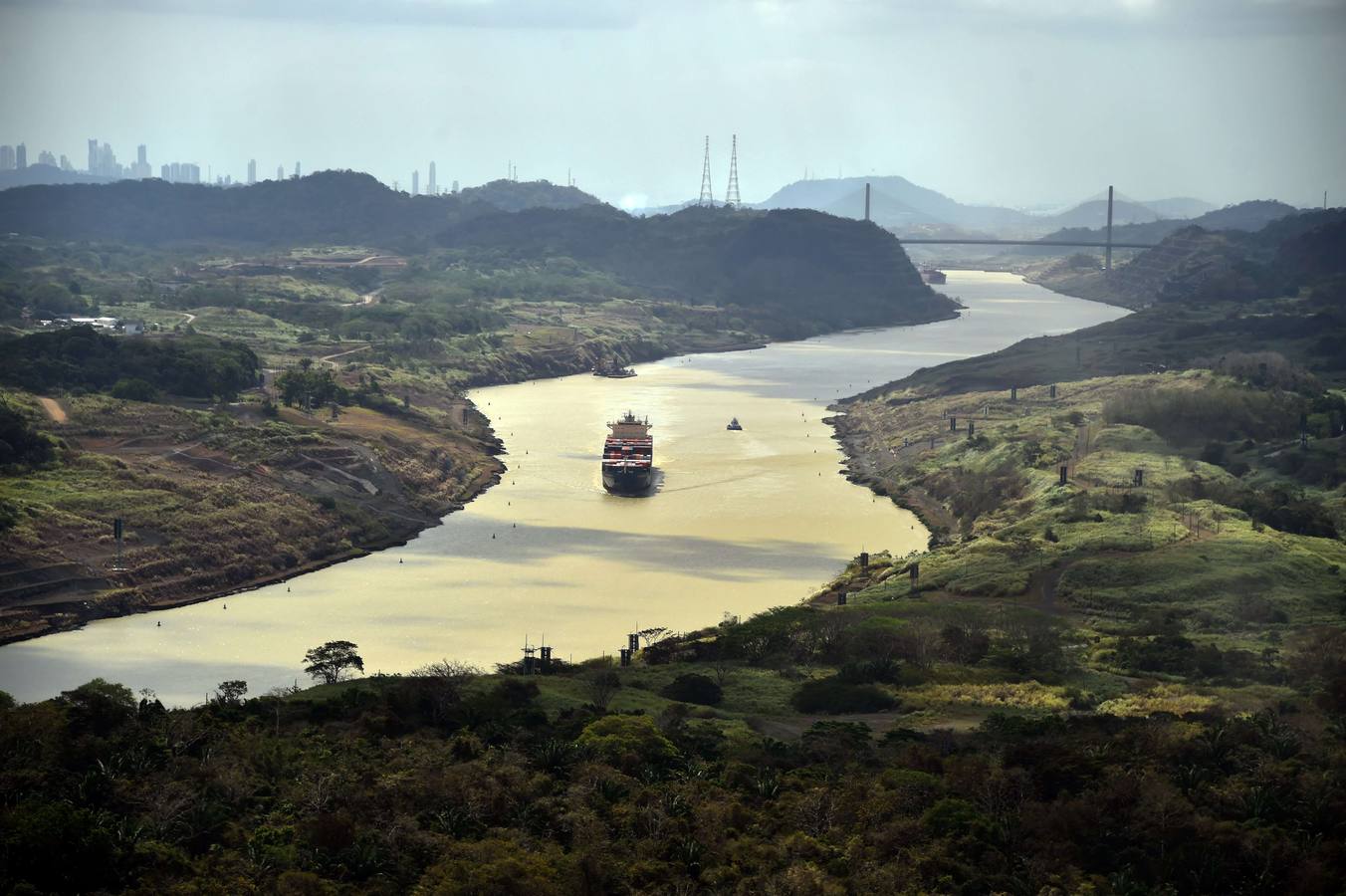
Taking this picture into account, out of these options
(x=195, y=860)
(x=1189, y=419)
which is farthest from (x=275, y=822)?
(x=1189, y=419)

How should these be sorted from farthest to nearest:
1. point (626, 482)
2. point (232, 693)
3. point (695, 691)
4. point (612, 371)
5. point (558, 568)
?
point (612, 371), point (626, 482), point (558, 568), point (695, 691), point (232, 693)

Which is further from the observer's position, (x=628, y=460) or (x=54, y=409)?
(x=628, y=460)

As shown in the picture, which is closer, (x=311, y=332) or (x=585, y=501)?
(x=585, y=501)

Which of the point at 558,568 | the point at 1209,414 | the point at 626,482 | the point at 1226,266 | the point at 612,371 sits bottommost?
the point at 558,568

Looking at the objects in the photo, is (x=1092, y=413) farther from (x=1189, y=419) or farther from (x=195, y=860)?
(x=195, y=860)

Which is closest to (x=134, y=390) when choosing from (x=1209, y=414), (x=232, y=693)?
(x=232, y=693)

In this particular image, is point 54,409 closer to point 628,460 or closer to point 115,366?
point 115,366

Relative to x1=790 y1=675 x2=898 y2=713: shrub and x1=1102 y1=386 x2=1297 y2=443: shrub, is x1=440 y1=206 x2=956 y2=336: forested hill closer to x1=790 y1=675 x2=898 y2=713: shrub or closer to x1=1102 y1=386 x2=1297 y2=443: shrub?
x1=1102 y1=386 x2=1297 y2=443: shrub

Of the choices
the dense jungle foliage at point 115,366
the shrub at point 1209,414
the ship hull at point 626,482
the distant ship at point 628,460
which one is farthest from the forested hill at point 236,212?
the ship hull at point 626,482

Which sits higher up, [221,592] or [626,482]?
[626,482]
